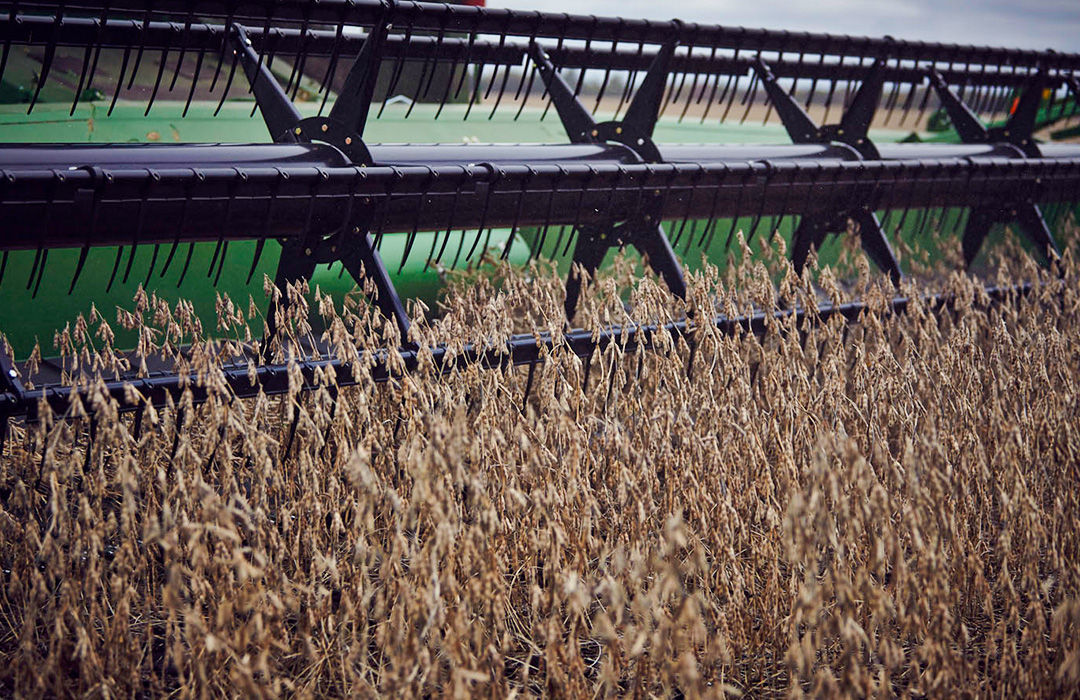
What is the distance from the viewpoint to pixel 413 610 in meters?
1.29

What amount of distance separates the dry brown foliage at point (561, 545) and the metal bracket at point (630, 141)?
376 millimetres

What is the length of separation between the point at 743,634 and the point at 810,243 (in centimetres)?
171

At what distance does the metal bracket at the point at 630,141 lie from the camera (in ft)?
8.56

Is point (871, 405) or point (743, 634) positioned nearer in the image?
point (743, 634)

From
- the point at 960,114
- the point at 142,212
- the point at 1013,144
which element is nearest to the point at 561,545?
the point at 142,212

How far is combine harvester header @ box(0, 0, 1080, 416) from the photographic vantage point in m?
1.93

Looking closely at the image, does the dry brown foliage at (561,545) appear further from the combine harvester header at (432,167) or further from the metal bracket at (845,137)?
the metal bracket at (845,137)

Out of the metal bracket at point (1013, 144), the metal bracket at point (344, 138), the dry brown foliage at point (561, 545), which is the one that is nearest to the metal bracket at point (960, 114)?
the metal bracket at point (1013, 144)

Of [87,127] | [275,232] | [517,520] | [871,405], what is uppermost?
[87,127]

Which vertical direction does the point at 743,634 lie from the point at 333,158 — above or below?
below

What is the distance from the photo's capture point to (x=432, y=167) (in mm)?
2178

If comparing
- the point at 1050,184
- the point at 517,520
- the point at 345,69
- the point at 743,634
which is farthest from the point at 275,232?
the point at 1050,184

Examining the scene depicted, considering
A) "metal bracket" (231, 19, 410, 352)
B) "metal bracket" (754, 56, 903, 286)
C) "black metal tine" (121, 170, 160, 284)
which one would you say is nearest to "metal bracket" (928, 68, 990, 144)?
"metal bracket" (754, 56, 903, 286)

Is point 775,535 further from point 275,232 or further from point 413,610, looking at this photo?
point 275,232
